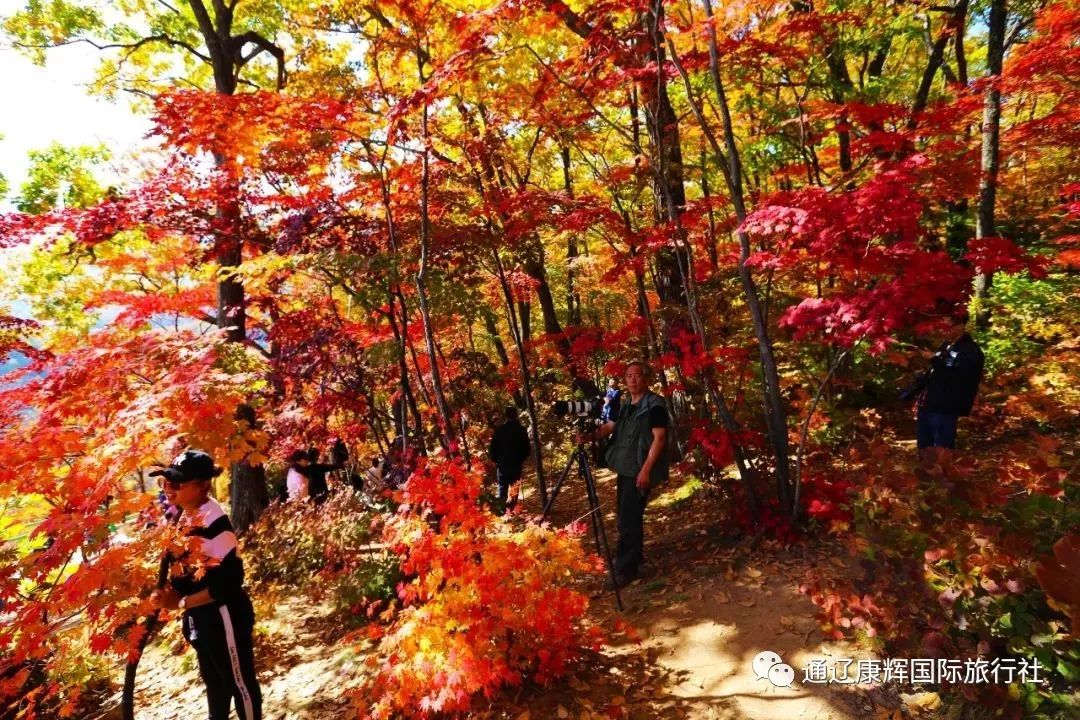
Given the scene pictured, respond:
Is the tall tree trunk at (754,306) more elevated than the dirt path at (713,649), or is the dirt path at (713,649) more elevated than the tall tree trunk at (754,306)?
the tall tree trunk at (754,306)

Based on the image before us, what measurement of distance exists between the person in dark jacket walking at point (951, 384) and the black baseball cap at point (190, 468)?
6068 millimetres

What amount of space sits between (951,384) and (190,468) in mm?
6416

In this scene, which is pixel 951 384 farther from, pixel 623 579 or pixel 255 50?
pixel 255 50

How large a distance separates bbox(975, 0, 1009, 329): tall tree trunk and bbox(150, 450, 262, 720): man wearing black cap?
9.72 metres

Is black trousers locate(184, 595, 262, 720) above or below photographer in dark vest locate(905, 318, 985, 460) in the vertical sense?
below

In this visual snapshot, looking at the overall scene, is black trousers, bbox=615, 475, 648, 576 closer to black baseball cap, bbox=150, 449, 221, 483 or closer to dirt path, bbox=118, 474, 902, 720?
dirt path, bbox=118, 474, 902, 720

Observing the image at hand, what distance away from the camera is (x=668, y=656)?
3.64 meters

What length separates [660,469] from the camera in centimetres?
431

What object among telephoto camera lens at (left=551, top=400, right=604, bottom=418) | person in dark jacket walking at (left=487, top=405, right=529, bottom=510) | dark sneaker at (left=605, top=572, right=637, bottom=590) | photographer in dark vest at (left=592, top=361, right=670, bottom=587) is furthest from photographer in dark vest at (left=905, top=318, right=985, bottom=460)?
person in dark jacket walking at (left=487, top=405, right=529, bottom=510)

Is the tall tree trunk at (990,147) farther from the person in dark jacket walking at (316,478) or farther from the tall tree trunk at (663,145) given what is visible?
the person in dark jacket walking at (316,478)

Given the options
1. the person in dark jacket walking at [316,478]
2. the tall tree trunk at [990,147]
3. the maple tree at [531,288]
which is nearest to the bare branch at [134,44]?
the maple tree at [531,288]

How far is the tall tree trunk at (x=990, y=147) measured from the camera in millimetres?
7223

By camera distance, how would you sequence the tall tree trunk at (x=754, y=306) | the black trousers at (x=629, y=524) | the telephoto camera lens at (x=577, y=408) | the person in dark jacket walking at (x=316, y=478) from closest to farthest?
the tall tree trunk at (x=754, y=306), the black trousers at (x=629, y=524), the telephoto camera lens at (x=577, y=408), the person in dark jacket walking at (x=316, y=478)

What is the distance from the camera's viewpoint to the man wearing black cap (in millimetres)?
2955
